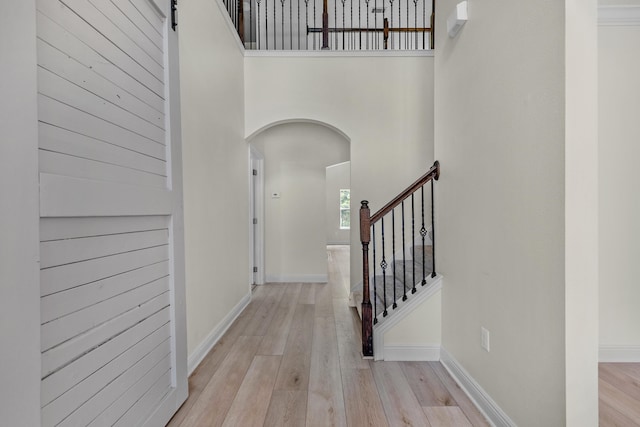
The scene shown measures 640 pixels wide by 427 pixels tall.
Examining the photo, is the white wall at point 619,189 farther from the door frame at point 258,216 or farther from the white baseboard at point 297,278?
the door frame at point 258,216

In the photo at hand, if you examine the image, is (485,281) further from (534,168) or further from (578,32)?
(578,32)

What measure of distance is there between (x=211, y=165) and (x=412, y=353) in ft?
7.27

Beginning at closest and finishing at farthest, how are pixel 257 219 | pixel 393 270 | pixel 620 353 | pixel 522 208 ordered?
pixel 522 208, pixel 620 353, pixel 393 270, pixel 257 219

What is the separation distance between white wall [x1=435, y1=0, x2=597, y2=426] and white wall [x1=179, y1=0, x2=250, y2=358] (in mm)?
1861

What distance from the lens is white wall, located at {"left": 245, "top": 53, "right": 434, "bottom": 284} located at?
13.1 feet

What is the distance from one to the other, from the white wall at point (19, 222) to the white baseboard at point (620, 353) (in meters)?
3.21

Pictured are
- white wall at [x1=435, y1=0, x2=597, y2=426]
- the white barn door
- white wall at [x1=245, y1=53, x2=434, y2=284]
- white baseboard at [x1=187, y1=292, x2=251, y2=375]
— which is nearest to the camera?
the white barn door

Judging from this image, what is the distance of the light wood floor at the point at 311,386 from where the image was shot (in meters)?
1.85

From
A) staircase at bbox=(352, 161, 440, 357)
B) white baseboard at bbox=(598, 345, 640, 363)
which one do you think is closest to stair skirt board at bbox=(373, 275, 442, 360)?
staircase at bbox=(352, 161, 440, 357)

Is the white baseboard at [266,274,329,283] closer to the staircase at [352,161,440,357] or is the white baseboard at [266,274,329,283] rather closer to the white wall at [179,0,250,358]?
the white wall at [179,0,250,358]

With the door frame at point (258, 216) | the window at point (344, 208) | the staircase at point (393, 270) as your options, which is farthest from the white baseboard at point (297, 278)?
the window at point (344, 208)

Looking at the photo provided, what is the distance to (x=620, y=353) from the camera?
242 cm

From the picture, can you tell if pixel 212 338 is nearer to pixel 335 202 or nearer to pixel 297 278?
pixel 297 278

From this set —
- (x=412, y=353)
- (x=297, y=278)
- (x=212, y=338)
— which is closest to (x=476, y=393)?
(x=412, y=353)
